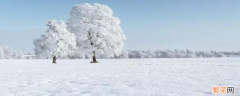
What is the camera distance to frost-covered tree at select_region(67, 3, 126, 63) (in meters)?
31.8

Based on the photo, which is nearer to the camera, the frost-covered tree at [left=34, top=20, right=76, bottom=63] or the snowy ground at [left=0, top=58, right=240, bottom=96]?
the snowy ground at [left=0, top=58, right=240, bottom=96]

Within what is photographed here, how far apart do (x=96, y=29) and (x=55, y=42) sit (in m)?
6.75

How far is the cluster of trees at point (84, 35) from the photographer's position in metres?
31.8

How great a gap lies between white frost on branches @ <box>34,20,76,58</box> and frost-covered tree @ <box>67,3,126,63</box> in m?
1.25

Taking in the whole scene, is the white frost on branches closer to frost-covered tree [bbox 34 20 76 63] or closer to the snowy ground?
frost-covered tree [bbox 34 20 76 63]

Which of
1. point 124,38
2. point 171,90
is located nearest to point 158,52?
point 124,38

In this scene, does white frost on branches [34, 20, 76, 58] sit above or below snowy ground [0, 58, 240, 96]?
above

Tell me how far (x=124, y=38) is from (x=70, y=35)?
338 inches

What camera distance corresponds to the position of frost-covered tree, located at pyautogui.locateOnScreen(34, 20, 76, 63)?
31859 millimetres

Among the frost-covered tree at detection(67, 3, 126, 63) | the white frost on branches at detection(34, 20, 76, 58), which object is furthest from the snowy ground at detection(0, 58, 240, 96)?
the white frost on branches at detection(34, 20, 76, 58)

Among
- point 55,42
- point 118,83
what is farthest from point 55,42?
point 118,83

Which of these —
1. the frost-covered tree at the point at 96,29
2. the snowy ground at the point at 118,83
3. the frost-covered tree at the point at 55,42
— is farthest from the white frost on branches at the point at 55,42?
the snowy ground at the point at 118,83

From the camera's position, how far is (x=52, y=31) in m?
32.9

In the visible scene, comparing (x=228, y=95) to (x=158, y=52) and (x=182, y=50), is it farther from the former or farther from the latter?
(x=182, y=50)
